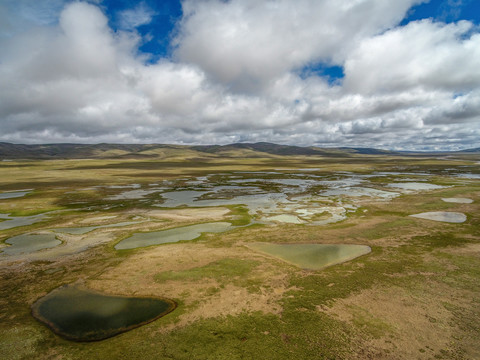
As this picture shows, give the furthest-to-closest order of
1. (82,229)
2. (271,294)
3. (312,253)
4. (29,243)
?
(82,229) < (29,243) < (312,253) < (271,294)

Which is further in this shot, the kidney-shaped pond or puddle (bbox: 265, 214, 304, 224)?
puddle (bbox: 265, 214, 304, 224)

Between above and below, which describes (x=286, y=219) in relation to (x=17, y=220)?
below

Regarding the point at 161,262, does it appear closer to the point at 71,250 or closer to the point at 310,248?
the point at 71,250

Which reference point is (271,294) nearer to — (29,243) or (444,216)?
(29,243)

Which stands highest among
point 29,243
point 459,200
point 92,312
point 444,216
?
point 92,312

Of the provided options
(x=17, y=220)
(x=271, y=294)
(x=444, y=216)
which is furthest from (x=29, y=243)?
(x=444, y=216)

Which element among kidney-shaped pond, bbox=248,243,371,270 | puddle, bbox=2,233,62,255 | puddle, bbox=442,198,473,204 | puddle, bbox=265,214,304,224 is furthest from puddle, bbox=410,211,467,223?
puddle, bbox=2,233,62,255

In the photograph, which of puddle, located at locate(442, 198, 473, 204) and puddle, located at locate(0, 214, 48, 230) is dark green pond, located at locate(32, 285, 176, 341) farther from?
puddle, located at locate(442, 198, 473, 204)
